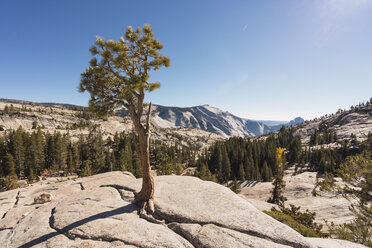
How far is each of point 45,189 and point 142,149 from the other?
14252 mm

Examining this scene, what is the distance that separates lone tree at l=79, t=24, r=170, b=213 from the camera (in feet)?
34.9

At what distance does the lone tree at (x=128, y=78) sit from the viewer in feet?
34.9

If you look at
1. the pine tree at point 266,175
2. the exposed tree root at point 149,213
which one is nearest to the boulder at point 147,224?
the exposed tree root at point 149,213

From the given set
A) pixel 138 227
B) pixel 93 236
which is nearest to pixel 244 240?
pixel 138 227

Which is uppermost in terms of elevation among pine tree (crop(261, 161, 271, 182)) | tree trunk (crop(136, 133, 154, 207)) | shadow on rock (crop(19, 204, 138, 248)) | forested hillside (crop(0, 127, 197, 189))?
tree trunk (crop(136, 133, 154, 207))

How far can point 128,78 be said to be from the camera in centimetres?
1153

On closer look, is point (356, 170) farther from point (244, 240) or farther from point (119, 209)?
point (119, 209)

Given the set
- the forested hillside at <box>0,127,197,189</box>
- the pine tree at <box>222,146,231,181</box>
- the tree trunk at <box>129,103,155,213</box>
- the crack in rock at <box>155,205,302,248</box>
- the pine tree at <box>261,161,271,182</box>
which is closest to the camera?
the crack in rock at <box>155,205,302,248</box>

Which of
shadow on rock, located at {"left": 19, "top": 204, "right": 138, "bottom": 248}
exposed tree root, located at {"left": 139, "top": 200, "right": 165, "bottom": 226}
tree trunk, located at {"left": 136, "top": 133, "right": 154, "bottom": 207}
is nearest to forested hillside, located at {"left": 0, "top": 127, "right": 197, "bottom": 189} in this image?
tree trunk, located at {"left": 136, "top": 133, "right": 154, "bottom": 207}

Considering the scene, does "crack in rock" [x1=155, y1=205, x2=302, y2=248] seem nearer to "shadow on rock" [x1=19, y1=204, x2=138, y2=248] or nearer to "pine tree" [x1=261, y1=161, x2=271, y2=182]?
"shadow on rock" [x1=19, y1=204, x2=138, y2=248]

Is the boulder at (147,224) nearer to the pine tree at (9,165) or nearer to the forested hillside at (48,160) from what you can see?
the forested hillside at (48,160)

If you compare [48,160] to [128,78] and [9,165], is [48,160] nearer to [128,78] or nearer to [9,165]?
[9,165]

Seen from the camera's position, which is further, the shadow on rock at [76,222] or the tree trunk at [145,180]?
the tree trunk at [145,180]

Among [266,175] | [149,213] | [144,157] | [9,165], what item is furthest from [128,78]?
[266,175]
